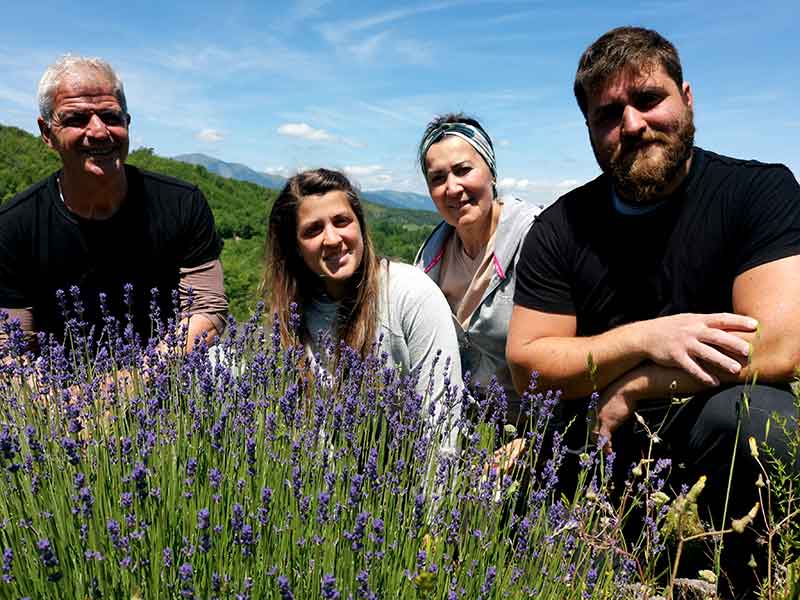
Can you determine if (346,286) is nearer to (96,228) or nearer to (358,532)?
(96,228)

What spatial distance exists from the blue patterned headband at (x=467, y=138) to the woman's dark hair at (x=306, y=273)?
0.66m

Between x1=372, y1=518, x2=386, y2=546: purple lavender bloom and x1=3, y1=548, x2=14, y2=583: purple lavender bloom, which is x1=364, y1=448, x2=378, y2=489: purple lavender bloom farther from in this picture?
x1=3, y1=548, x2=14, y2=583: purple lavender bloom

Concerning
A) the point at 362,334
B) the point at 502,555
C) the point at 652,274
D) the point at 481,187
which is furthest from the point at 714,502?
the point at 481,187

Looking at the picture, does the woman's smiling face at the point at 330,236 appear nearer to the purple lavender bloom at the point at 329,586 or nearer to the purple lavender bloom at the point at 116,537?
the purple lavender bloom at the point at 116,537

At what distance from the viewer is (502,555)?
5.82ft

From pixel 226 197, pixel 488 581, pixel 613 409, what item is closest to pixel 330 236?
pixel 613 409

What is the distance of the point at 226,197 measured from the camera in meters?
24.1

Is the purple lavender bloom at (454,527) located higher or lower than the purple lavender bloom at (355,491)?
lower

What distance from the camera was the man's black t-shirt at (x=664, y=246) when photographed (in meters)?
A: 2.61

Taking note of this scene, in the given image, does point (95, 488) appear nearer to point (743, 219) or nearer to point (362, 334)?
point (362, 334)

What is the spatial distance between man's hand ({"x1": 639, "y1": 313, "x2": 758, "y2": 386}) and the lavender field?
56 centimetres

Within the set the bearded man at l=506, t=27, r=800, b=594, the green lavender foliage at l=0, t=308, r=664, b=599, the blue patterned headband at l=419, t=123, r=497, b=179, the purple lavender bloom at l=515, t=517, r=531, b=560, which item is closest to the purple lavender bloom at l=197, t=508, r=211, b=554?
the green lavender foliage at l=0, t=308, r=664, b=599

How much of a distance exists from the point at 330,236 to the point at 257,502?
5.48 feet

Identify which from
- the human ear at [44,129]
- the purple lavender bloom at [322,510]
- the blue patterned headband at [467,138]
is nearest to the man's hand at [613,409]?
the purple lavender bloom at [322,510]
